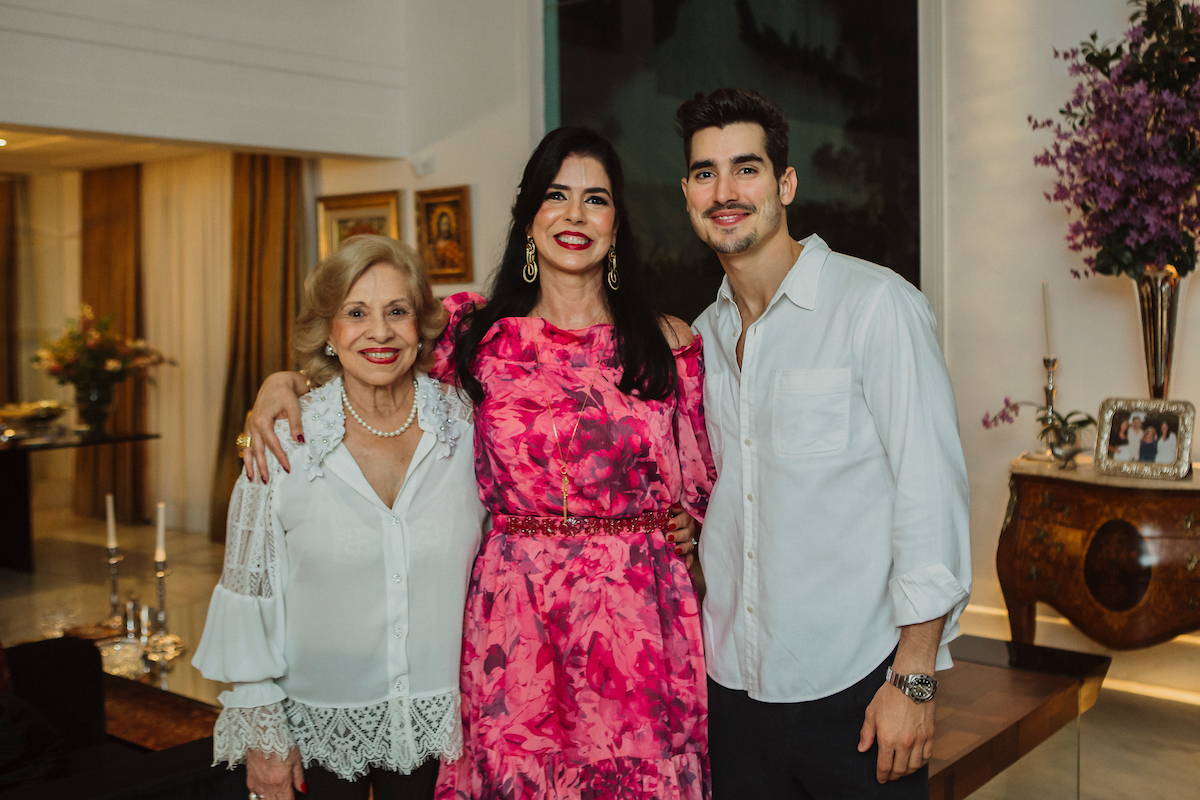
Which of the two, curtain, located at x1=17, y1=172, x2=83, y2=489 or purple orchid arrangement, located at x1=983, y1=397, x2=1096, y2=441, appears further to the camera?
curtain, located at x1=17, y1=172, x2=83, y2=489

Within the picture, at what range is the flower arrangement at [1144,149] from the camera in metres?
3.39

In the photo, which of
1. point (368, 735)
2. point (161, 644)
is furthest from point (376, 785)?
point (161, 644)

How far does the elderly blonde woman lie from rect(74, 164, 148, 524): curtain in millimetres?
7624

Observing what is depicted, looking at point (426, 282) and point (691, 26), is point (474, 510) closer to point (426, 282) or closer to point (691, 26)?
point (426, 282)

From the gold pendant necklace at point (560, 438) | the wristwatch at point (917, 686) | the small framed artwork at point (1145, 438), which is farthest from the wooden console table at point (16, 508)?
the wristwatch at point (917, 686)

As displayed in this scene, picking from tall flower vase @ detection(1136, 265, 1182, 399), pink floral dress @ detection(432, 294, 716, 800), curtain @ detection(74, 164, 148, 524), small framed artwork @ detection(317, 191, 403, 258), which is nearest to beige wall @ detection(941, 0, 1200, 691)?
tall flower vase @ detection(1136, 265, 1182, 399)

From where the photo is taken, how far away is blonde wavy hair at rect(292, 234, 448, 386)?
1.93m

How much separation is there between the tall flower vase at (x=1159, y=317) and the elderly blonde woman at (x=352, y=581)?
109 inches

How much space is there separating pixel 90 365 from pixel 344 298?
6.46 metres

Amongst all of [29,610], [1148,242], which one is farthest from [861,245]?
[29,610]

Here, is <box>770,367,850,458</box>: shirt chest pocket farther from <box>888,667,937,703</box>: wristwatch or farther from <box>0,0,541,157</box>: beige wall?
<box>0,0,541,157</box>: beige wall

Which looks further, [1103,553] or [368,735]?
[1103,553]

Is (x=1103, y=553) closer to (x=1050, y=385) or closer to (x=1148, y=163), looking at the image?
(x=1050, y=385)

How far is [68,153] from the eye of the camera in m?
8.30
